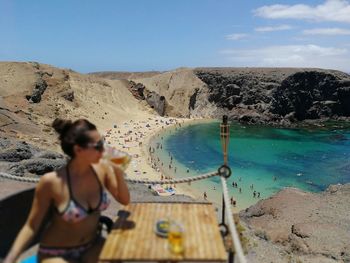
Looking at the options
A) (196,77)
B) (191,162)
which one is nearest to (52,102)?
(191,162)

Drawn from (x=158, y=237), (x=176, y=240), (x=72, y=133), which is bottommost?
(x=158, y=237)

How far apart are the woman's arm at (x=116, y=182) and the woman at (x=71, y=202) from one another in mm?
243

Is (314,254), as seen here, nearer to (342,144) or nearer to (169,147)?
(169,147)

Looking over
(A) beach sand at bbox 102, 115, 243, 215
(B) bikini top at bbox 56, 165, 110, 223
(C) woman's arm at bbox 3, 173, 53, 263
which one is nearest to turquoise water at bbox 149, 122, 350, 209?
(A) beach sand at bbox 102, 115, 243, 215

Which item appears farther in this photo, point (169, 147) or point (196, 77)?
point (196, 77)

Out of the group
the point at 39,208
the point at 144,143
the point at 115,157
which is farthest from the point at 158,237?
the point at 144,143

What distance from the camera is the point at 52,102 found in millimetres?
64438

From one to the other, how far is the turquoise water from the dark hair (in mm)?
30188

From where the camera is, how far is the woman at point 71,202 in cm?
414

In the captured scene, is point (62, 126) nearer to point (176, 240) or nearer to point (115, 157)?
point (115, 157)

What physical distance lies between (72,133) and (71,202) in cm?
68

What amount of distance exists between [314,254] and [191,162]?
3520 cm

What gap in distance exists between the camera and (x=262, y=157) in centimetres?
5591

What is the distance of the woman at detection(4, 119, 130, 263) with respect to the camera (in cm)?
414
